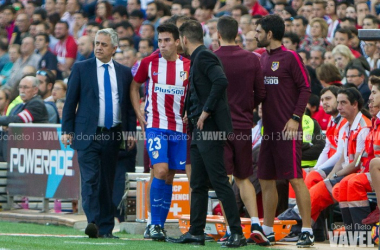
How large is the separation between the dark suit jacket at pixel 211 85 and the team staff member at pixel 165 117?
86 centimetres

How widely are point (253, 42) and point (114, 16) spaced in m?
6.59

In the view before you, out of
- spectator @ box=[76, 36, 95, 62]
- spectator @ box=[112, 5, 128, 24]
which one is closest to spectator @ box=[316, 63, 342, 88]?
spectator @ box=[76, 36, 95, 62]

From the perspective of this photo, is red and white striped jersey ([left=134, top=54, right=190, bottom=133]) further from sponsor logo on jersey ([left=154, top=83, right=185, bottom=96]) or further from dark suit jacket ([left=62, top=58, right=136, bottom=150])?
dark suit jacket ([left=62, top=58, right=136, bottom=150])

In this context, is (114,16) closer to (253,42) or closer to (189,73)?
(253,42)

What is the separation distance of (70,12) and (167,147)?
13.7 metres

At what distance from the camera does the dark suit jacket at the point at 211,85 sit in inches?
347

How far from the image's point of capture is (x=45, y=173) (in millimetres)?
13531

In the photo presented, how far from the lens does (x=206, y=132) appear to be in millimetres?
8961

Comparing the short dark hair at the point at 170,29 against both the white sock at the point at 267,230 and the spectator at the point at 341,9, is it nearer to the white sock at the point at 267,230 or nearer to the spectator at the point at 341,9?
the white sock at the point at 267,230

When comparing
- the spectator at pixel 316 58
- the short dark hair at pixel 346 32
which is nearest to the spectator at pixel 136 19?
the spectator at pixel 316 58

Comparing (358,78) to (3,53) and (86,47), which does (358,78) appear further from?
(3,53)

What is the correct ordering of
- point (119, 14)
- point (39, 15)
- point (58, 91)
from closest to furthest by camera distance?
point (58, 91)
point (119, 14)
point (39, 15)

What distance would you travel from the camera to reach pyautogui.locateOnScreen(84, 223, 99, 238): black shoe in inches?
379

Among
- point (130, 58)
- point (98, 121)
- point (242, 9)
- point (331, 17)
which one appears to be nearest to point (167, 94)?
point (98, 121)
